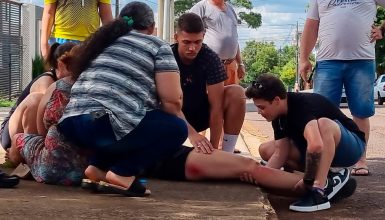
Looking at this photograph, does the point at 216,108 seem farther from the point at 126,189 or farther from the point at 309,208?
the point at 126,189

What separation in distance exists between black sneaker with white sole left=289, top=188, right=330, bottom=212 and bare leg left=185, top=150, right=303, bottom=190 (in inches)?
8.4

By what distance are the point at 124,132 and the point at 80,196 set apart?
46 centimetres

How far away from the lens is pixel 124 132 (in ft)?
13.6

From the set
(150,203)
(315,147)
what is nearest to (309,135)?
(315,147)

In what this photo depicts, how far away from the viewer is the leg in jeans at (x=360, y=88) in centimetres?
612

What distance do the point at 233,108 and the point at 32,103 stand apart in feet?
5.20

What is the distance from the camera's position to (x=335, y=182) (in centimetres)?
466

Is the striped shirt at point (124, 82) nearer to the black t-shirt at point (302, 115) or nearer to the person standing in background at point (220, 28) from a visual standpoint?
the black t-shirt at point (302, 115)

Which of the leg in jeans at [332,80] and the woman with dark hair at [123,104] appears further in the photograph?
the leg in jeans at [332,80]

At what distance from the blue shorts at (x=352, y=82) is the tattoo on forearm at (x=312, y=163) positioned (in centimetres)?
178

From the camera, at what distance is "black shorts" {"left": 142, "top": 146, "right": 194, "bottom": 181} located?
4793 mm

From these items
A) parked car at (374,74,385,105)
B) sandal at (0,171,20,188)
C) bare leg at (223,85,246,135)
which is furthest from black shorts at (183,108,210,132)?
parked car at (374,74,385,105)

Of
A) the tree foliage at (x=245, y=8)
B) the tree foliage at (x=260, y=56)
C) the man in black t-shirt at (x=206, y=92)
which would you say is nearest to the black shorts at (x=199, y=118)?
the man in black t-shirt at (x=206, y=92)

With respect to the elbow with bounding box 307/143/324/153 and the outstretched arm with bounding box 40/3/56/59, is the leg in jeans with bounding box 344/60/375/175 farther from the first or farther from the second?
the outstretched arm with bounding box 40/3/56/59
